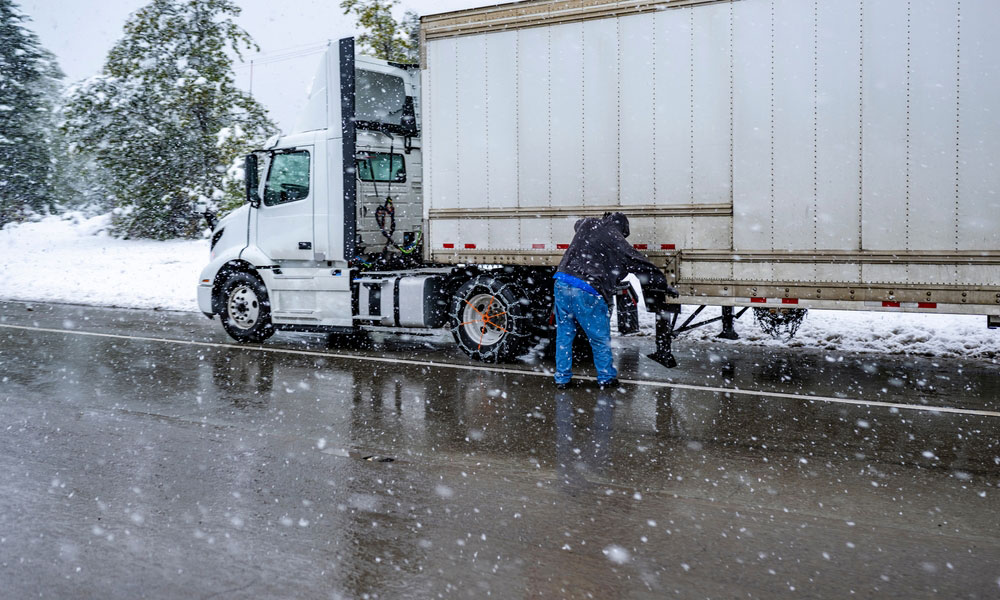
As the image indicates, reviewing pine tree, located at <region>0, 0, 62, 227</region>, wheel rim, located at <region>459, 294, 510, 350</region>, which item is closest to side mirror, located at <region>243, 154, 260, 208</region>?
wheel rim, located at <region>459, 294, 510, 350</region>

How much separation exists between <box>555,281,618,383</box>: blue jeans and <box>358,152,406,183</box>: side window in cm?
386

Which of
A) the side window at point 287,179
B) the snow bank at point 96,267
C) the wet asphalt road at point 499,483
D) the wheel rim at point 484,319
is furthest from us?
Result: the snow bank at point 96,267

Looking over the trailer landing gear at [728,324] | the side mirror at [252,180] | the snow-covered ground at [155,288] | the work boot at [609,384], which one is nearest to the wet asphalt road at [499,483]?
the work boot at [609,384]

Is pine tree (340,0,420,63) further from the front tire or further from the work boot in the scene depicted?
the work boot

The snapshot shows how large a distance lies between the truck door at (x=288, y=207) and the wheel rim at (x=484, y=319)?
8.13ft

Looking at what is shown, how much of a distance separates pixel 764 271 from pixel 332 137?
18.4ft

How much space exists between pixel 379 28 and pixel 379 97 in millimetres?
6678

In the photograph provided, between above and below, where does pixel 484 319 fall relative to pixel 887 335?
above

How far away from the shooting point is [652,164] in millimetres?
8711

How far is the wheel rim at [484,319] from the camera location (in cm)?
1008

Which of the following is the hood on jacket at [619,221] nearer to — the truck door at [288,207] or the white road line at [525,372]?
the white road line at [525,372]

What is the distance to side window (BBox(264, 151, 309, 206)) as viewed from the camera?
36.8ft

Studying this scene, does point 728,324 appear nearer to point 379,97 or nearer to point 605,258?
point 605,258

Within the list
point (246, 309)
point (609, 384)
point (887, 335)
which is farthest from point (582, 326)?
point (246, 309)
